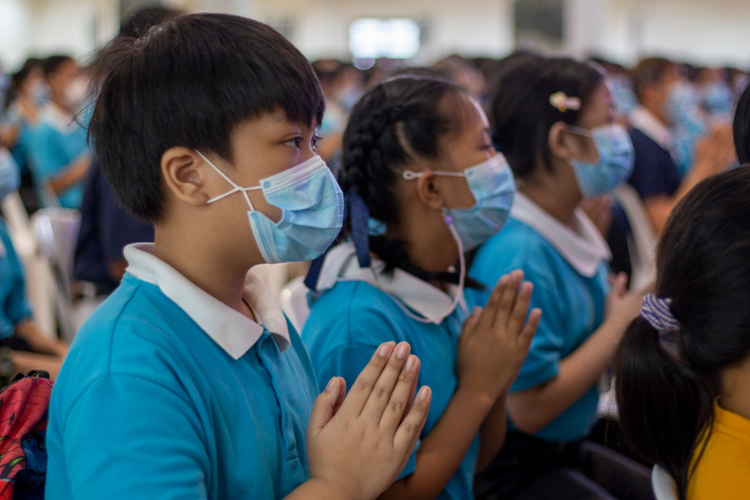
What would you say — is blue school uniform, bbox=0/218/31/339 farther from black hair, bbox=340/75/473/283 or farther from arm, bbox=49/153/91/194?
arm, bbox=49/153/91/194

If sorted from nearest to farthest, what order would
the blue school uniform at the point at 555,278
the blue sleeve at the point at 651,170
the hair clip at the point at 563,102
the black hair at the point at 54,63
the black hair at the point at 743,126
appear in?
the black hair at the point at 743,126, the blue school uniform at the point at 555,278, the hair clip at the point at 563,102, the blue sleeve at the point at 651,170, the black hair at the point at 54,63

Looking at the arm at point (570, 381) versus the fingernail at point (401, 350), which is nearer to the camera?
the fingernail at point (401, 350)

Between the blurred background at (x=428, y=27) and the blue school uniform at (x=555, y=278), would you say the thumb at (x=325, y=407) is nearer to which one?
the blue school uniform at (x=555, y=278)

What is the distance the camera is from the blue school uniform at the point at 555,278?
5.45 feet

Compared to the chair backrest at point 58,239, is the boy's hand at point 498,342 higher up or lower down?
higher up

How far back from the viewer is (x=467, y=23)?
14.4 metres

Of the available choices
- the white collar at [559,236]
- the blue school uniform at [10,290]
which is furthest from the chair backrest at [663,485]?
the blue school uniform at [10,290]

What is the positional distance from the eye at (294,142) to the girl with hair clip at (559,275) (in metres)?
0.78

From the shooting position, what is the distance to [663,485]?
1056 millimetres

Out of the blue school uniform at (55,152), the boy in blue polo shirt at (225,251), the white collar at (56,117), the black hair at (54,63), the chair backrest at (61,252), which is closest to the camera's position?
the boy in blue polo shirt at (225,251)

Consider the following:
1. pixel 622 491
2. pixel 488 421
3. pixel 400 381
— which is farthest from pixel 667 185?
pixel 400 381

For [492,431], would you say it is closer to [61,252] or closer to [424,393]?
[424,393]

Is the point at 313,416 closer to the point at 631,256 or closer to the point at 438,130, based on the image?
the point at 438,130

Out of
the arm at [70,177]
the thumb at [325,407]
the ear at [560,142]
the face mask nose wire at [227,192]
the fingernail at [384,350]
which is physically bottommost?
the arm at [70,177]
